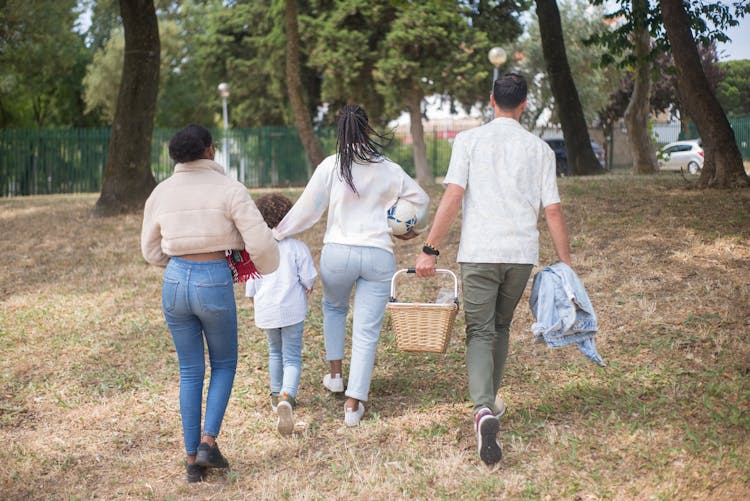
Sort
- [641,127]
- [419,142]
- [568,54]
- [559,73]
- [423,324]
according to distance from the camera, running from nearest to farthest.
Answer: [423,324] < [559,73] < [641,127] < [419,142] < [568,54]

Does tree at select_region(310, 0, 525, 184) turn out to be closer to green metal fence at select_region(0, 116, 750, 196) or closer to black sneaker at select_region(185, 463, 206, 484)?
green metal fence at select_region(0, 116, 750, 196)

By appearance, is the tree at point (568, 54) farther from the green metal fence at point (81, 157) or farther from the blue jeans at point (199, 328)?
the blue jeans at point (199, 328)

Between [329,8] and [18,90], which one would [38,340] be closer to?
[329,8]

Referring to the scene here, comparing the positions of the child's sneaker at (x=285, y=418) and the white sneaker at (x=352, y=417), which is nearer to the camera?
the child's sneaker at (x=285, y=418)

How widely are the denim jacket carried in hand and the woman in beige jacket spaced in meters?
1.54

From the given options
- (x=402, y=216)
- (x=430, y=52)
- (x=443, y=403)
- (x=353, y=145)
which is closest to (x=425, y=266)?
(x=402, y=216)

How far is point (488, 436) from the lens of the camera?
4.55m

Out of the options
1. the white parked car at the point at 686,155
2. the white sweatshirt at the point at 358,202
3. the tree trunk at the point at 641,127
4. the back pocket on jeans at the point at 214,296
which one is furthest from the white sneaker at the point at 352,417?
the white parked car at the point at 686,155

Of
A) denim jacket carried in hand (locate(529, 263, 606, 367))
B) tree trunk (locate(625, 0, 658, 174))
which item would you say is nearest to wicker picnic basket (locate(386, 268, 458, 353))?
denim jacket carried in hand (locate(529, 263, 606, 367))

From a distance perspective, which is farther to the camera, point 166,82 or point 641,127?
point 166,82

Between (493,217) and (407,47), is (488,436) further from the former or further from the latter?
(407,47)

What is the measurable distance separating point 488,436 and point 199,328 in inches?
67.7

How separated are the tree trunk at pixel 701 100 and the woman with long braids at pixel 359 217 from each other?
25.5ft

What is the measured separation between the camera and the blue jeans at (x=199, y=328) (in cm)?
442
